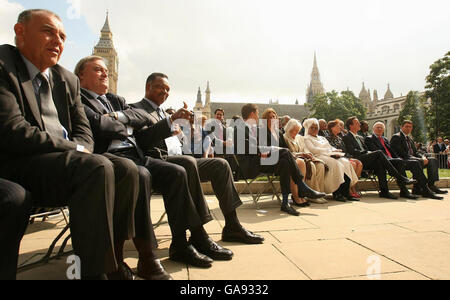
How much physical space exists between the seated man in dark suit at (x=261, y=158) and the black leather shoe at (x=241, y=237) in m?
1.63

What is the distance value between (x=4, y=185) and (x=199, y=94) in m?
105

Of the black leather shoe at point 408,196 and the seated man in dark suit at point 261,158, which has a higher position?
the seated man in dark suit at point 261,158

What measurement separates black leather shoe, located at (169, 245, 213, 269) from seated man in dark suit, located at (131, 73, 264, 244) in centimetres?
34

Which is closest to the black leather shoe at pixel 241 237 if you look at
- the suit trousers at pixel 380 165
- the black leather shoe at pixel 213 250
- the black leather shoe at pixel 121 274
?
the black leather shoe at pixel 213 250

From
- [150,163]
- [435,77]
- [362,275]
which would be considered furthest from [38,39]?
[435,77]

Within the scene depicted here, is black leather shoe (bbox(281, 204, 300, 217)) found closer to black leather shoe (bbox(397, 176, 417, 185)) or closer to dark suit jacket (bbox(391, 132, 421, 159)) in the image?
black leather shoe (bbox(397, 176, 417, 185))

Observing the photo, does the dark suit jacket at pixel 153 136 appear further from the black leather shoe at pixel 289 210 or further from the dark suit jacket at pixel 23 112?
the black leather shoe at pixel 289 210

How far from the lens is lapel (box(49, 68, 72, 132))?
188 centimetres

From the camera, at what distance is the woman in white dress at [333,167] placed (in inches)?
207

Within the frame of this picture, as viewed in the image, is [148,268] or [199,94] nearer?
[148,268]

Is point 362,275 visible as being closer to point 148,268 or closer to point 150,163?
point 148,268

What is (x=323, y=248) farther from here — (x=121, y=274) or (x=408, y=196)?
(x=408, y=196)

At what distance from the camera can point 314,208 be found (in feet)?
14.6

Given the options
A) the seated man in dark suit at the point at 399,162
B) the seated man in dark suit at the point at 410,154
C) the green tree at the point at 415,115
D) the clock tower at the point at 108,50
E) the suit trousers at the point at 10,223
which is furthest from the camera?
the clock tower at the point at 108,50
